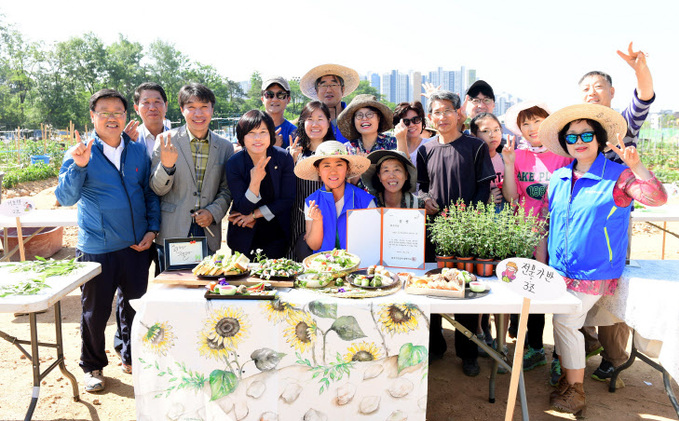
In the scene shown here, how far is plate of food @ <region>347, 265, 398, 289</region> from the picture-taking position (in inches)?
99.7

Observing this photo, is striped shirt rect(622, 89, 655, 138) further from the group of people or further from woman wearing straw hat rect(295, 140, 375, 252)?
woman wearing straw hat rect(295, 140, 375, 252)

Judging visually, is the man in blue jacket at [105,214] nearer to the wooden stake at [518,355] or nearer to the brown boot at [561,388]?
the wooden stake at [518,355]

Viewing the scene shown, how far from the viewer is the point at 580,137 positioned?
286cm

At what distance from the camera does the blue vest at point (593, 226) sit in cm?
272

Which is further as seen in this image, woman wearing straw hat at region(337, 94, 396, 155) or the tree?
the tree

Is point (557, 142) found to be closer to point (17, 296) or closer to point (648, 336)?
point (648, 336)

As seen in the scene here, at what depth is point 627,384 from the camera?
11.5ft

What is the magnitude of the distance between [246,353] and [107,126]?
6.73 feet

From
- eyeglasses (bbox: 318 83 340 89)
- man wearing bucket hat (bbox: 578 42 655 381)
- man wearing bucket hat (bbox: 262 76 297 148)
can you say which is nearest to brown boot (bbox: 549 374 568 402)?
man wearing bucket hat (bbox: 578 42 655 381)

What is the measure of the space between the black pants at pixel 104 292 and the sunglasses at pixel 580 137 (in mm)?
3306

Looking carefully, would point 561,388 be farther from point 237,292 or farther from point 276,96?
point 276,96

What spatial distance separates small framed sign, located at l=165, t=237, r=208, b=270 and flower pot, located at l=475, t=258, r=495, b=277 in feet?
6.12

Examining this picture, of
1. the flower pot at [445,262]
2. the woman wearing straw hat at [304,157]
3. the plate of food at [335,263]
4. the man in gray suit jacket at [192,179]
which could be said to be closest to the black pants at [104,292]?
the man in gray suit jacket at [192,179]

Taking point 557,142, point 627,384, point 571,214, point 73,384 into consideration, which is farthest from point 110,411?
point 627,384
